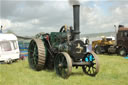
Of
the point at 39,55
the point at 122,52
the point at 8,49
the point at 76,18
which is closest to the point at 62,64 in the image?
the point at 39,55

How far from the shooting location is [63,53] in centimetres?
634

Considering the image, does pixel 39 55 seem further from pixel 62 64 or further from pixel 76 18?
pixel 76 18

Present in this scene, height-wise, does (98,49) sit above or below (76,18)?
below

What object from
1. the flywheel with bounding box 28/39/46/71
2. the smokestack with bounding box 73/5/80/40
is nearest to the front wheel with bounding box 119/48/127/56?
the flywheel with bounding box 28/39/46/71

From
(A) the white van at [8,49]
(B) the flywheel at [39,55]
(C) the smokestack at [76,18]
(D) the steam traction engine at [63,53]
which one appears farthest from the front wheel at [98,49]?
(C) the smokestack at [76,18]

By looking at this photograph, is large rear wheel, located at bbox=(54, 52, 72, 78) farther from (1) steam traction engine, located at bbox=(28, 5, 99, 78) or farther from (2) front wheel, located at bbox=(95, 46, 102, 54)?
(2) front wheel, located at bbox=(95, 46, 102, 54)

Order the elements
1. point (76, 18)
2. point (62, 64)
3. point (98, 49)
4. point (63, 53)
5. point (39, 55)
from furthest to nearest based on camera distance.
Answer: point (98, 49), point (39, 55), point (76, 18), point (62, 64), point (63, 53)

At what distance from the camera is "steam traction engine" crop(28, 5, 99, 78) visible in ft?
21.7

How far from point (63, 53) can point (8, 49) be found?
7.06 metres

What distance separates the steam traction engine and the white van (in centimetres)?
322

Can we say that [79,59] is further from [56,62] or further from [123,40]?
[123,40]

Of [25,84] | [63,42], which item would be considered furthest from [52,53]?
[25,84]

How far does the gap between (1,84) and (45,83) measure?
1430 mm

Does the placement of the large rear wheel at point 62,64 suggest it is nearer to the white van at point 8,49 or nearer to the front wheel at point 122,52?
the white van at point 8,49
